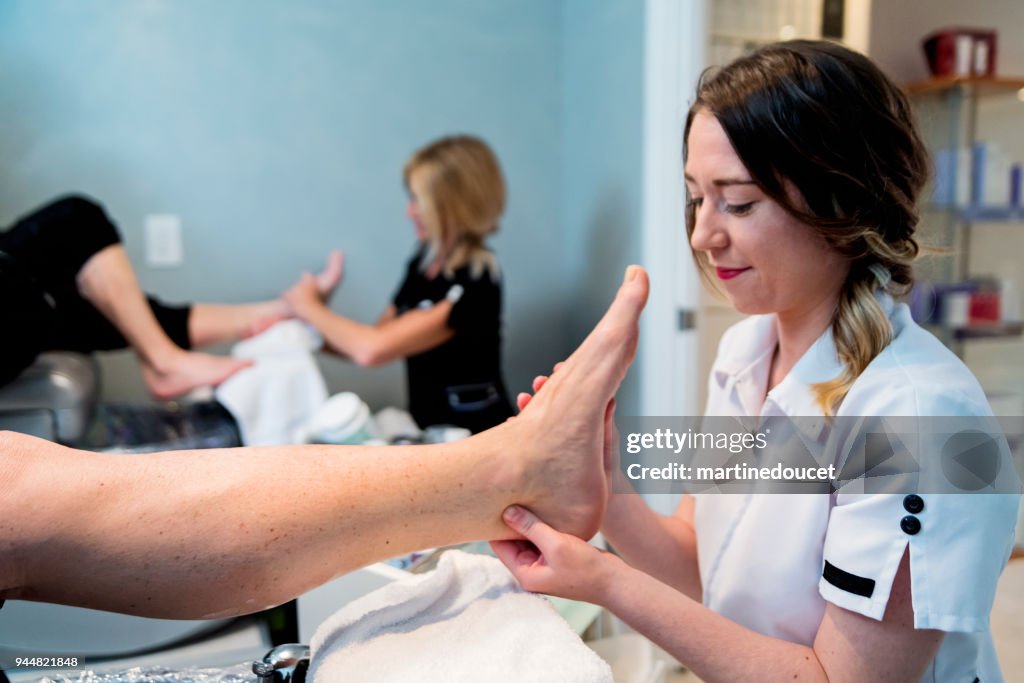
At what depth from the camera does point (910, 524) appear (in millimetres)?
641

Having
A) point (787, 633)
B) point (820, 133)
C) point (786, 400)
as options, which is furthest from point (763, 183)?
point (787, 633)

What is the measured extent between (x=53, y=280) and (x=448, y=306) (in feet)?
2.86

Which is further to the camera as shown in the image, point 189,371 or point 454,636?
point 189,371

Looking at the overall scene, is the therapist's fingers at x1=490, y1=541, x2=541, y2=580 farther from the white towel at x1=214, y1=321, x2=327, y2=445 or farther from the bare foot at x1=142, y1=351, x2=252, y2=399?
the bare foot at x1=142, y1=351, x2=252, y2=399

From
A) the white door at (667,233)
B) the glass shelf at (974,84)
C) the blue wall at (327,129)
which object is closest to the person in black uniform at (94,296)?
the blue wall at (327,129)

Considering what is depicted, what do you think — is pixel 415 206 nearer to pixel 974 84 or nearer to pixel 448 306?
pixel 448 306

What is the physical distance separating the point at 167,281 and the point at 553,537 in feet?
5.92

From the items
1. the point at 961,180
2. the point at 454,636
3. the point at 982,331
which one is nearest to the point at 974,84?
the point at 961,180

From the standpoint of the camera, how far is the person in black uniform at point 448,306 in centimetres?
199

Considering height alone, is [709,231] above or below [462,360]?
above

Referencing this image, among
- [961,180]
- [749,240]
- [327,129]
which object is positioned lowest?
[961,180]

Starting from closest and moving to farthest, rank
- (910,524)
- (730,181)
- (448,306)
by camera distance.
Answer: (910,524)
(730,181)
(448,306)

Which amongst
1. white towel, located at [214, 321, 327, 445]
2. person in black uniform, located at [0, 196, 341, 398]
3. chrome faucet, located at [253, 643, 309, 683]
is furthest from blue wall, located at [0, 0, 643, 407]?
chrome faucet, located at [253, 643, 309, 683]

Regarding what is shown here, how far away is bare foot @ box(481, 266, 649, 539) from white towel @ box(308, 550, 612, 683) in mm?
90
